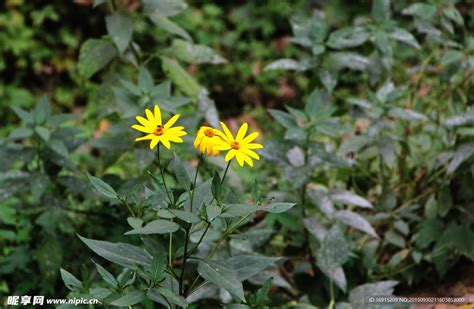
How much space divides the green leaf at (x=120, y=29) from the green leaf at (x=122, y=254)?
41.3 inches

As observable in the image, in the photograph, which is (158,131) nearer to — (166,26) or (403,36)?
(166,26)

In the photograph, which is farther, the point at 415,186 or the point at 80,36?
the point at 80,36

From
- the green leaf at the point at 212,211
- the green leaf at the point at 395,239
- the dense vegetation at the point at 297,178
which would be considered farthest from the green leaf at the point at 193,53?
the green leaf at the point at 212,211

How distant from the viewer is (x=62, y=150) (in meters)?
2.40

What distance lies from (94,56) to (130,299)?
4.17 feet

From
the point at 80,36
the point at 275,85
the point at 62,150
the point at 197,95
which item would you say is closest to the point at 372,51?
the point at 197,95

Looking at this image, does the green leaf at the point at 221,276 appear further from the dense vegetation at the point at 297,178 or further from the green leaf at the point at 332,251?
the green leaf at the point at 332,251

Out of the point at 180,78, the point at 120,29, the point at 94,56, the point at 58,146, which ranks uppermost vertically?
the point at 120,29

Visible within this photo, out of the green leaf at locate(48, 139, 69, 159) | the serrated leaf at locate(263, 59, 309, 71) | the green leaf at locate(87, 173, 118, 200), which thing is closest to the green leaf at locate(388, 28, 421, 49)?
the serrated leaf at locate(263, 59, 309, 71)

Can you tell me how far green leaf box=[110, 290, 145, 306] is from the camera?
1.50 m

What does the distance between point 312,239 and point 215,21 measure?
2994 mm

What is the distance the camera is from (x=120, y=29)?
2.51 meters

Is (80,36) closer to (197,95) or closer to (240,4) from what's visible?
(240,4)

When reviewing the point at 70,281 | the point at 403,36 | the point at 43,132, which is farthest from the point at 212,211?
the point at 403,36
